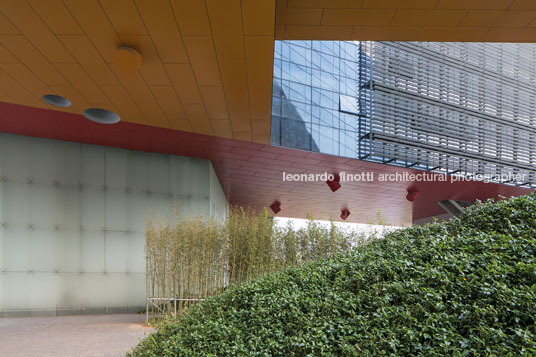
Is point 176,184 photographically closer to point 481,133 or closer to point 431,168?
point 431,168

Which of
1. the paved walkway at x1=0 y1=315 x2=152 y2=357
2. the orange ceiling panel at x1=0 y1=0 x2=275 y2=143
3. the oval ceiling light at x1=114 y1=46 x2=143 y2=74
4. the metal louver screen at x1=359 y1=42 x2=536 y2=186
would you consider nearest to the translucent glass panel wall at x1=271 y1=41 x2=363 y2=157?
the metal louver screen at x1=359 y1=42 x2=536 y2=186

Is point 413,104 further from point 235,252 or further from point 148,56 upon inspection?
point 148,56

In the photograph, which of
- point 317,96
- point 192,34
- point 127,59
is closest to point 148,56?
point 127,59

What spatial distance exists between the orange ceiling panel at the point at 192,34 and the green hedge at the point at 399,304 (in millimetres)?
1678

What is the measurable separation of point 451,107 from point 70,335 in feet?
29.1

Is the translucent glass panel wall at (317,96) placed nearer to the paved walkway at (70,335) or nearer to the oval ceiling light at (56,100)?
the oval ceiling light at (56,100)

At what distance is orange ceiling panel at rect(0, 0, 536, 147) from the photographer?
3207 millimetres

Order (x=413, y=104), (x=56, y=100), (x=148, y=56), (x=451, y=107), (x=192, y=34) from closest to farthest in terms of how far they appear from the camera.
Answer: (x=192, y=34), (x=148, y=56), (x=56, y=100), (x=413, y=104), (x=451, y=107)

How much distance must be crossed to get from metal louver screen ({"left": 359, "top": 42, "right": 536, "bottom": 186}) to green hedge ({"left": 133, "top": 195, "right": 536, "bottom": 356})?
16.0ft

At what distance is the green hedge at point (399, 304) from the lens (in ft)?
6.51

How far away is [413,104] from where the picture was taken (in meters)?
→ 8.94

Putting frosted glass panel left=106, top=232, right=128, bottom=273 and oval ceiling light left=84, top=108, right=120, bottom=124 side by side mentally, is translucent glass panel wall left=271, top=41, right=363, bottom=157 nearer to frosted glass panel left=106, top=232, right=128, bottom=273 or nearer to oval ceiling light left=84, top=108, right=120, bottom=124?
oval ceiling light left=84, top=108, right=120, bottom=124

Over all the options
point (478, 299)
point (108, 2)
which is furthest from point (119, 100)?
point (478, 299)

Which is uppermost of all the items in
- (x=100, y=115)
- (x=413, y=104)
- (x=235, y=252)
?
(x=413, y=104)
